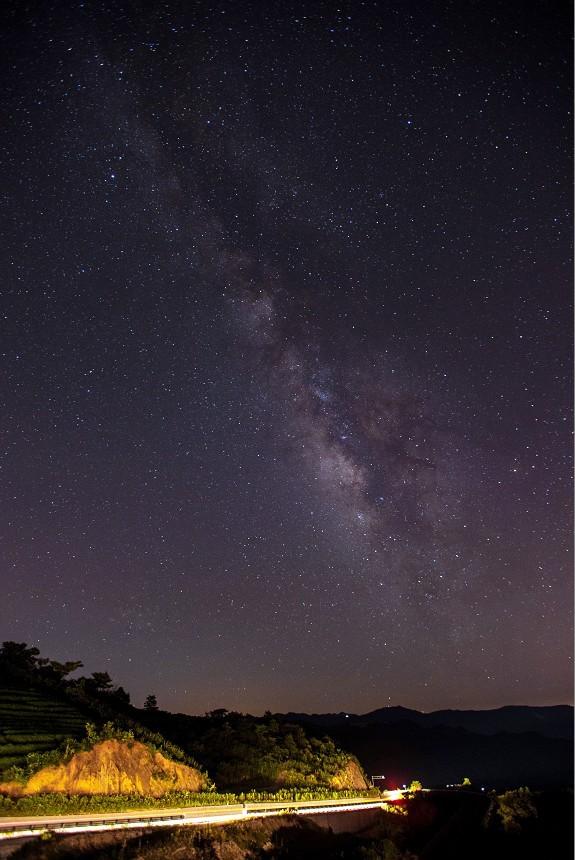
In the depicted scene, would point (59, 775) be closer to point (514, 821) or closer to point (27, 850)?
point (27, 850)

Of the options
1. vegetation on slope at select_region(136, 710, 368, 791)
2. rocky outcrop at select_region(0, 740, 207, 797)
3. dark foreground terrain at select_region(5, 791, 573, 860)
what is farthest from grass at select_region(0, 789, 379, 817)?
vegetation on slope at select_region(136, 710, 368, 791)

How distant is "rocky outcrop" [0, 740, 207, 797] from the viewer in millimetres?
28734

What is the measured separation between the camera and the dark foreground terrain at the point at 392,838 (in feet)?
74.9

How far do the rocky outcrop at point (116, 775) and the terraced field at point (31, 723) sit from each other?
1802mm

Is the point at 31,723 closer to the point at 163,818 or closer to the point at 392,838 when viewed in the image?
the point at 163,818

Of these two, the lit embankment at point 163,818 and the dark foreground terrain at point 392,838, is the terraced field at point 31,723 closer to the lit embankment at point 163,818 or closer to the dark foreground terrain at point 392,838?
the lit embankment at point 163,818

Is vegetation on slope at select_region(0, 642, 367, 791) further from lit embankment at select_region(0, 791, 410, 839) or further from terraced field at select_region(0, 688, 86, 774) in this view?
lit embankment at select_region(0, 791, 410, 839)

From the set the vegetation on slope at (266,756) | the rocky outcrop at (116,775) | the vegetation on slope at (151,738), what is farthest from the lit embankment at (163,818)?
the vegetation on slope at (266,756)

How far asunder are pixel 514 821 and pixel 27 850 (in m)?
35.4

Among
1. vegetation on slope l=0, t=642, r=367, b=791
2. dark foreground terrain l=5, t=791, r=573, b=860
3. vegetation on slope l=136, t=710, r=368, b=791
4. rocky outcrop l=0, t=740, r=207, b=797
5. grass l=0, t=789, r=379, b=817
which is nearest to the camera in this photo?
dark foreground terrain l=5, t=791, r=573, b=860

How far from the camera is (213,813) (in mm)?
29391

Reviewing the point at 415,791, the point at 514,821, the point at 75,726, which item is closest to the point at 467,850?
the point at 514,821

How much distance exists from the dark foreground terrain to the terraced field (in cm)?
948

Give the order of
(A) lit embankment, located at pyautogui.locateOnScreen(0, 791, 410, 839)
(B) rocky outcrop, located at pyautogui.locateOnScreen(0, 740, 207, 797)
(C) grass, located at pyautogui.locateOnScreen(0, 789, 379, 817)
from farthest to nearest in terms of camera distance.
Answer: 1. (B) rocky outcrop, located at pyautogui.locateOnScreen(0, 740, 207, 797)
2. (C) grass, located at pyautogui.locateOnScreen(0, 789, 379, 817)
3. (A) lit embankment, located at pyautogui.locateOnScreen(0, 791, 410, 839)
